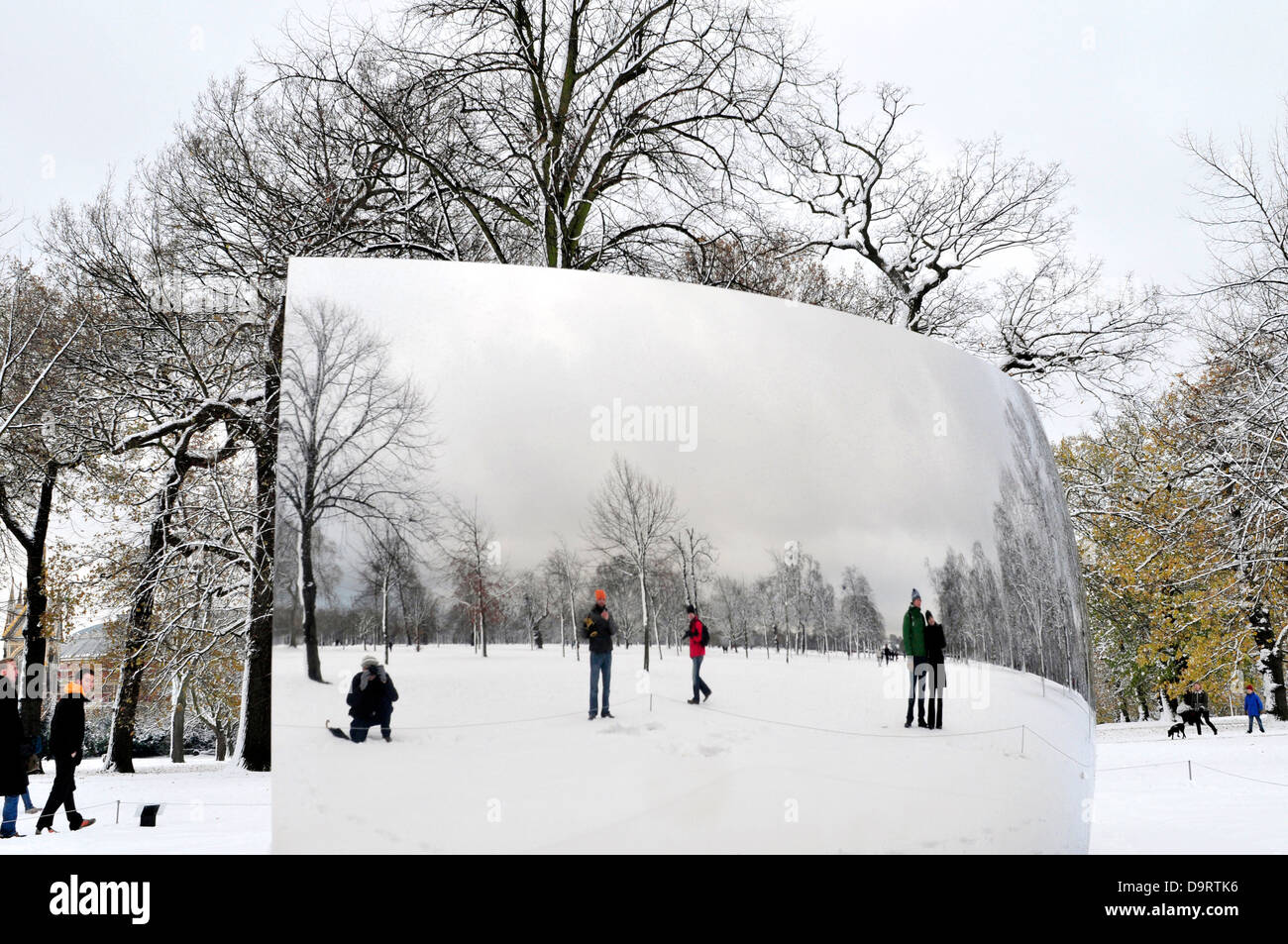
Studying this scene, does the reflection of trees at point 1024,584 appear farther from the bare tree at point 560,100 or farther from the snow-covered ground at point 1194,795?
the bare tree at point 560,100

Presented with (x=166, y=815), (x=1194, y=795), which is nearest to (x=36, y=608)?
(x=166, y=815)

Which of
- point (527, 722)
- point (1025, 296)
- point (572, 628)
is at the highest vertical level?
point (1025, 296)

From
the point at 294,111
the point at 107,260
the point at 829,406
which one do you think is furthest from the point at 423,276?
the point at 107,260

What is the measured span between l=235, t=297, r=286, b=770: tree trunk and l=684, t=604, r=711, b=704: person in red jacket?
12.0 metres

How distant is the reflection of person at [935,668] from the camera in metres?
4.93

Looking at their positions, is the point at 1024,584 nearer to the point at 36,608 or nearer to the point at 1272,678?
the point at 36,608

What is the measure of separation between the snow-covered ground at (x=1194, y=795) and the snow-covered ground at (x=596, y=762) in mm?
4969

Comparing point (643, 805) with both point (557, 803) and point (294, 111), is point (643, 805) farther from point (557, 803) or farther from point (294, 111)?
point (294, 111)

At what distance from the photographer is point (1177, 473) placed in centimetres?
1967

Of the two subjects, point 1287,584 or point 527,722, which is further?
point 1287,584

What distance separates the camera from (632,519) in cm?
445

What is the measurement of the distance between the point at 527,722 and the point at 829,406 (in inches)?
85.4

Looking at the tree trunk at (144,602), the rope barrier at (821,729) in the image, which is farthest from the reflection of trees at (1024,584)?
the tree trunk at (144,602)
